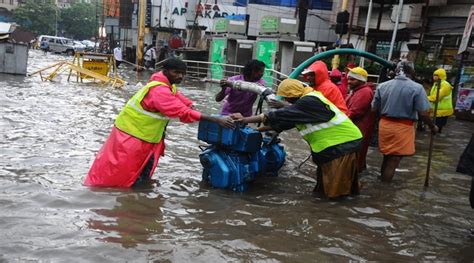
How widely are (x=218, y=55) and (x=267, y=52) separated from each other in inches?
172

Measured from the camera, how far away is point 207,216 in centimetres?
433

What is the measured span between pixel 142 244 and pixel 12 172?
8.99 feet

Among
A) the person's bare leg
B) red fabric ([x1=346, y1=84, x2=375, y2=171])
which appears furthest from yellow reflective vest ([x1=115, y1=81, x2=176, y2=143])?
the person's bare leg

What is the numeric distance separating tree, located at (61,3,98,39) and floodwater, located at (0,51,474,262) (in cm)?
7875

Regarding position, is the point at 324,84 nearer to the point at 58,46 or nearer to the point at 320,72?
the point at 320,72

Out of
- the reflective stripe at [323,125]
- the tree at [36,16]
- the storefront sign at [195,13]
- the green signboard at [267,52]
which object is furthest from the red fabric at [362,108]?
the tree at [36,16]

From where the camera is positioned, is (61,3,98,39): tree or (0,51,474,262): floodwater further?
(61,3,98,39): tree

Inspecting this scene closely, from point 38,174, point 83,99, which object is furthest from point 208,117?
point 83,99

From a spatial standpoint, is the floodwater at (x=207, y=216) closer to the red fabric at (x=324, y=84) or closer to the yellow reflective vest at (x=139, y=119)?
the yellow reflective vest at (x=139, y=119)

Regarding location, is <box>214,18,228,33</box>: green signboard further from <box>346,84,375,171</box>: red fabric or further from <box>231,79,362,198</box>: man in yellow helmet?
<box>231,79,362,198</box>: man in yellow helmet

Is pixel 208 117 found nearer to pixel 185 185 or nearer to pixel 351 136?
pixel 185 185

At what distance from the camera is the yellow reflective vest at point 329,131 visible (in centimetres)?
462

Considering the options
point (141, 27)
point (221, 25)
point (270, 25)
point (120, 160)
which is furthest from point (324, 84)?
point (141, 27)

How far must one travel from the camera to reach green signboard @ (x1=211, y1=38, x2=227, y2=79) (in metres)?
22.9
